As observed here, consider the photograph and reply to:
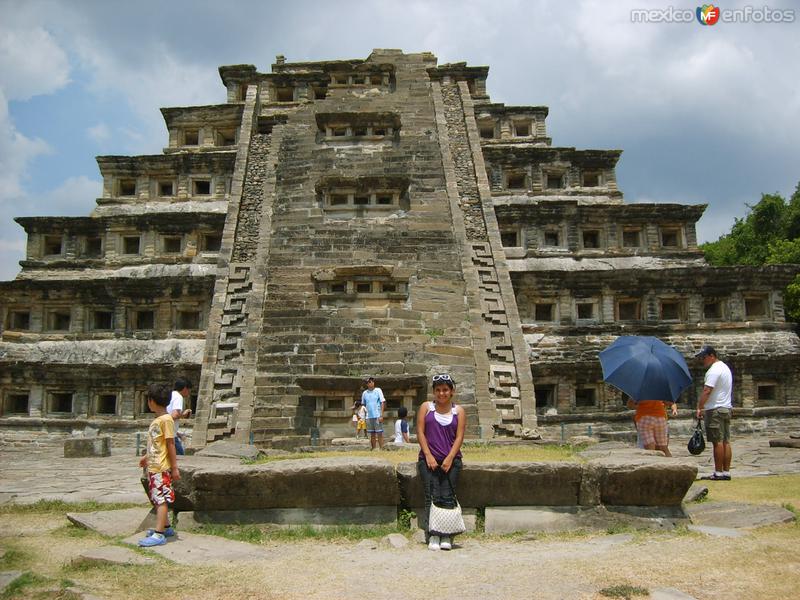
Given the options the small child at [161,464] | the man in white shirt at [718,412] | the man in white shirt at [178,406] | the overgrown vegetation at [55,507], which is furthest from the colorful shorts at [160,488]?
the man in white shirt at [718,412]

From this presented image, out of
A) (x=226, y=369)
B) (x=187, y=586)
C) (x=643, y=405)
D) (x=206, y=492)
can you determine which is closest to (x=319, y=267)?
(x=226, y=369)

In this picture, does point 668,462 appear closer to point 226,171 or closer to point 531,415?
point 531,415

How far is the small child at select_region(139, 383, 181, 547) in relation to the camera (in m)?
6.01

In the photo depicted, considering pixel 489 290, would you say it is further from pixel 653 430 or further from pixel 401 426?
pixel 653 430

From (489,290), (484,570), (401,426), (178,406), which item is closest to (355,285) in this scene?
(489,290)

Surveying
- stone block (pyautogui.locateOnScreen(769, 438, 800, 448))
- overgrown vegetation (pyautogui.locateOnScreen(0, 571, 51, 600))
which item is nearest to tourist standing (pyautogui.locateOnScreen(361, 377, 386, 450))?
overgrown vegetation (pyautogui.locateOnScreen(0, 571, 51, 600))

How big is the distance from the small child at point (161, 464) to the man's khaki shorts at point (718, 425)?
6.73 metres

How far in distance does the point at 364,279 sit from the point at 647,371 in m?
8.60

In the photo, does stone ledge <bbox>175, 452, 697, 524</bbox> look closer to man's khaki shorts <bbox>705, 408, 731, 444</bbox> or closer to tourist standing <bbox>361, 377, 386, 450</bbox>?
man's khaki shorts <bbox>705, 408, 731, 444</bbox>

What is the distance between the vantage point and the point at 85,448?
A: 1495cm

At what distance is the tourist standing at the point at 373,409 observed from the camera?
12.6 m

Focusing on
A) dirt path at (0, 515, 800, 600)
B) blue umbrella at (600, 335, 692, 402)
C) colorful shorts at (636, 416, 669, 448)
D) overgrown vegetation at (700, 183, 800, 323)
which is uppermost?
overgrown vegetation at (700, 183, 800, 323)

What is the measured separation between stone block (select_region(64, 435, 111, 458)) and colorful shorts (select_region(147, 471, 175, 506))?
32.2 feet

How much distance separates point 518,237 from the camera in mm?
22344
